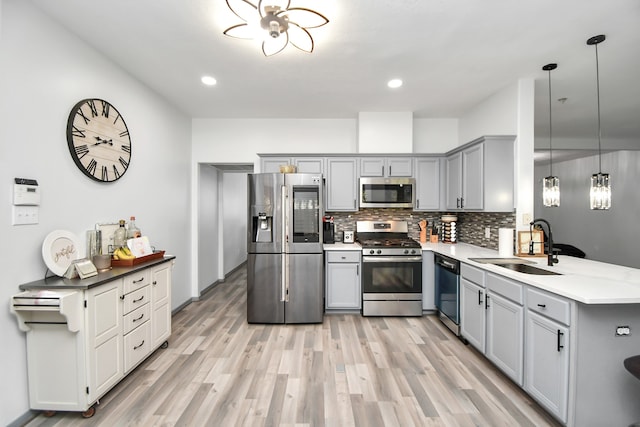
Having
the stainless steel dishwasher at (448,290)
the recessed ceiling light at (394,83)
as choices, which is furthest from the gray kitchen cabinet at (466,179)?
the recessed ceiling light at (394,83)

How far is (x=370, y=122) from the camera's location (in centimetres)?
393

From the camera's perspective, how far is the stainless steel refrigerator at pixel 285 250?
10.7 feet

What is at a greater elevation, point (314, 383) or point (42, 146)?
point (42, 146)

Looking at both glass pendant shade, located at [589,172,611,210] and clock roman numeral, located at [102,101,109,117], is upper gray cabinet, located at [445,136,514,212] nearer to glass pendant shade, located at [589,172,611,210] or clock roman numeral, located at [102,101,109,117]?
glass pendant shade, located at [589,172,611,210]

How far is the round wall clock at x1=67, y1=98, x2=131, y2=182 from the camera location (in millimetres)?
2135

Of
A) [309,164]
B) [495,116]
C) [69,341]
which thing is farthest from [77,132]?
[495,116]

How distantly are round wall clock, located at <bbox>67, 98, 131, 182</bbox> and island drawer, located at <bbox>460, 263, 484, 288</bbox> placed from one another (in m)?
3.59

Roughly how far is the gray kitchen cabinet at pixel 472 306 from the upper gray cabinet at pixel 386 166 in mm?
1577

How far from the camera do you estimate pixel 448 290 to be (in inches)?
124

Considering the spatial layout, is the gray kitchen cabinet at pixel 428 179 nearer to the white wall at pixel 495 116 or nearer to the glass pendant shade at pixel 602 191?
the white wall at pixel 495 116

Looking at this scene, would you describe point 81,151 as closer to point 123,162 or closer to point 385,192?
point 123,162

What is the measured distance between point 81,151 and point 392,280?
136 inches

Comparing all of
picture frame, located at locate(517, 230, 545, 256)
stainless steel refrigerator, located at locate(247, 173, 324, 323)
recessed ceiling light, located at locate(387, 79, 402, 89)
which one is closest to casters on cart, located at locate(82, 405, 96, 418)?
stainless steel refrigerator, located at locate(247, 173, 324, 323)

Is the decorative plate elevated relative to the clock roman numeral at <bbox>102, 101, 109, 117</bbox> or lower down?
lower down
